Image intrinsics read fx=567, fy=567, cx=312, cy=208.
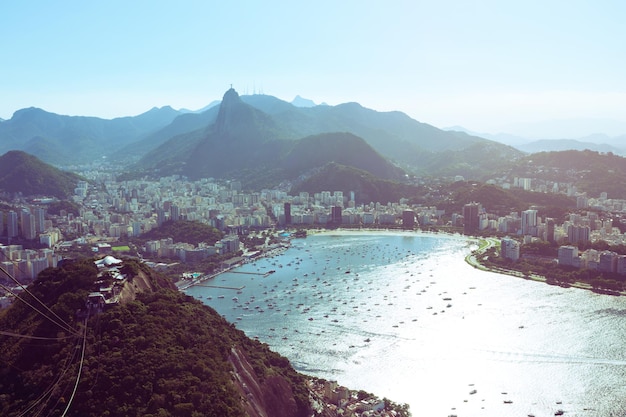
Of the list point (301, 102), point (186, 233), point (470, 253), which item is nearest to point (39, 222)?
point (186, 233)

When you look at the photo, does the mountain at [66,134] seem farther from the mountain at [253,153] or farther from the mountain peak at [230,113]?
the mountain peak at [230,113]

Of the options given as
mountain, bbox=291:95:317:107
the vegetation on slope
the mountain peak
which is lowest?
the vegetation on slope

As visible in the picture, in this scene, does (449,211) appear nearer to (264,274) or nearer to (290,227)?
(290,227)

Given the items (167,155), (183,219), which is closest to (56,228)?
(183,219)

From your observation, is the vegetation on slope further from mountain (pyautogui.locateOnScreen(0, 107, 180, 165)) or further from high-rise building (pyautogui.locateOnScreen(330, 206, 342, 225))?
mountain (pyautogui.locateOnScreen(0, 107, 180, 165))

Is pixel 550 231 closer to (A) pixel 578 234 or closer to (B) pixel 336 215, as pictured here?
(A) pixel 578 234

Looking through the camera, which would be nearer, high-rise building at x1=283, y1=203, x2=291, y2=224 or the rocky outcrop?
the rocky outcrop

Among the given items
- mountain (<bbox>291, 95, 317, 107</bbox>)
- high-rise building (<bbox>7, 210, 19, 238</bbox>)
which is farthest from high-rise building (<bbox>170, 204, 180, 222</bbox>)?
mountain (<bbox>291, 95, 317, 107</bbox>)
